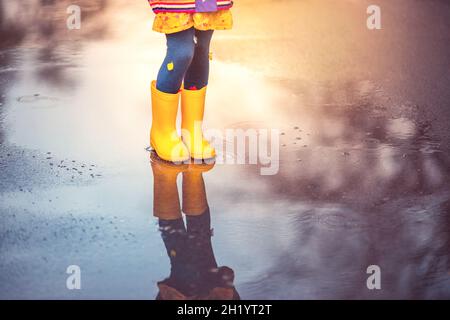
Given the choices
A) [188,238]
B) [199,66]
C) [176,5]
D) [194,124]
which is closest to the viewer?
[188,238]

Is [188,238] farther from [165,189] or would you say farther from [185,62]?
[185,62]

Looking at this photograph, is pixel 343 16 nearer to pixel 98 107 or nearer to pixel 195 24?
pixel 98 107

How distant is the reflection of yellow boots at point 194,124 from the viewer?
519 cm

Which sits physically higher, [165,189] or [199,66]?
[199,66]

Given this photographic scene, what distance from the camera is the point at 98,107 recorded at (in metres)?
6.08

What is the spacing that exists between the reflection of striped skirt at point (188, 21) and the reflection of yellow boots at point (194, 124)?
1.56 feet

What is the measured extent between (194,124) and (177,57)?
1.71ft

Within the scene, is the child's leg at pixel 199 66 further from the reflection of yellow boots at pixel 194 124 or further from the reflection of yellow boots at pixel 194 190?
the reflection of yellow boots at pixel 194 190

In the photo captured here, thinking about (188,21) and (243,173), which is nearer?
(188,21)

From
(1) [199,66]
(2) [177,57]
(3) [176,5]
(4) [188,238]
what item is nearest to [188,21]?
(3) [176,5]

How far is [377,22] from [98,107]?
3.28m

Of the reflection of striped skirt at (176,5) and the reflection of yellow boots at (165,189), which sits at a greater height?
the reflection of striped skirt at (176,5)

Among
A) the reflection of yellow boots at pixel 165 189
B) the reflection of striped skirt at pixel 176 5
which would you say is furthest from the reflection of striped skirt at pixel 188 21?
the reflection of yellow boots at pixel 165 189

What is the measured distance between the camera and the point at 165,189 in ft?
15.8
